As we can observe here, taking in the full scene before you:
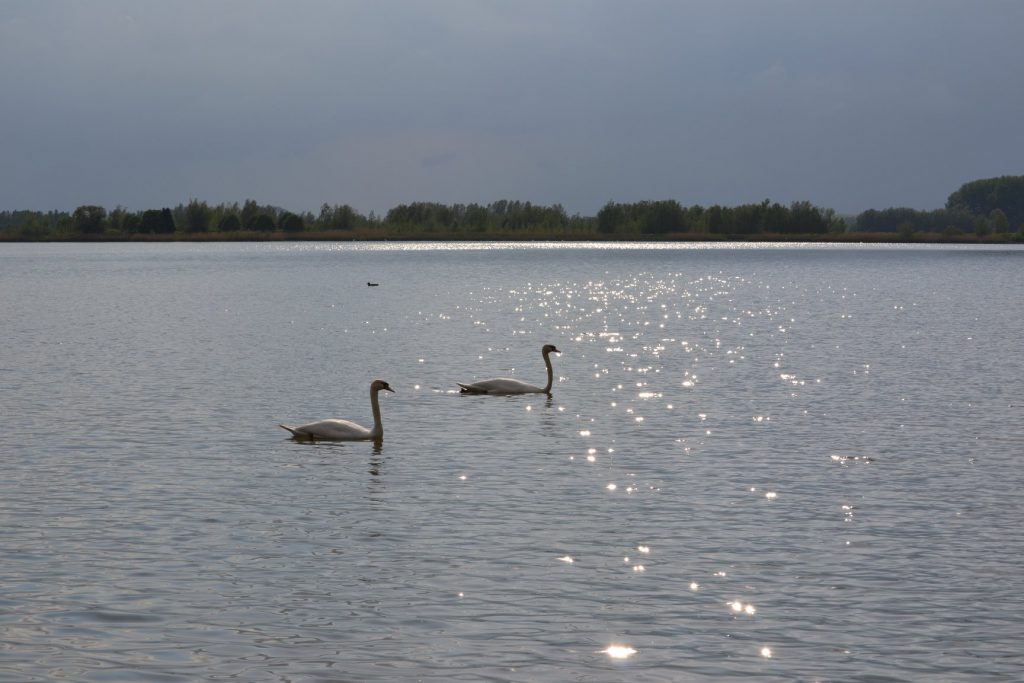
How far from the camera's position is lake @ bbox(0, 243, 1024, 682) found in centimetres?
1294

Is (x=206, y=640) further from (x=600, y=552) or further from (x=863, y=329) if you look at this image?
(x=863, y=329)

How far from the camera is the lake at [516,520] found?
509 inches

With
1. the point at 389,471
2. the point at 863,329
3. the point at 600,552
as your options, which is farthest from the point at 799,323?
the point at 600,552

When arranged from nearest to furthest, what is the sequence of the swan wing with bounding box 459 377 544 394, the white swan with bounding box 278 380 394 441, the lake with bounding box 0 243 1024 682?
the lake with bounding box 0 243 1024 682, the white swan with bounding box 278 380 394 441, the swan wing with bounding box 459 377 544 394

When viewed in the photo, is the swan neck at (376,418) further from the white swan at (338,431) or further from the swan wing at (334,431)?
the swan wing at (334,431)

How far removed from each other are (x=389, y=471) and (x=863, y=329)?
42.5m

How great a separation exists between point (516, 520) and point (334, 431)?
27.4 ft

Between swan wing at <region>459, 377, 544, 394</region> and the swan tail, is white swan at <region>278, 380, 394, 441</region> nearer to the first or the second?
the swan tail

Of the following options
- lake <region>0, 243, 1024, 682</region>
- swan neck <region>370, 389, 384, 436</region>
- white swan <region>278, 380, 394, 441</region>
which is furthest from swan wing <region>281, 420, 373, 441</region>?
lake <region>0, 243, 1024, 682</region>

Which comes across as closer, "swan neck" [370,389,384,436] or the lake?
the lake

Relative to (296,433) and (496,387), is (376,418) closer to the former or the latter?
(296,433)

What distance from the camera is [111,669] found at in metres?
12.3

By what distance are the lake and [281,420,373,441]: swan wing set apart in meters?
0.43

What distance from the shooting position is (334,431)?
86.2 ft
